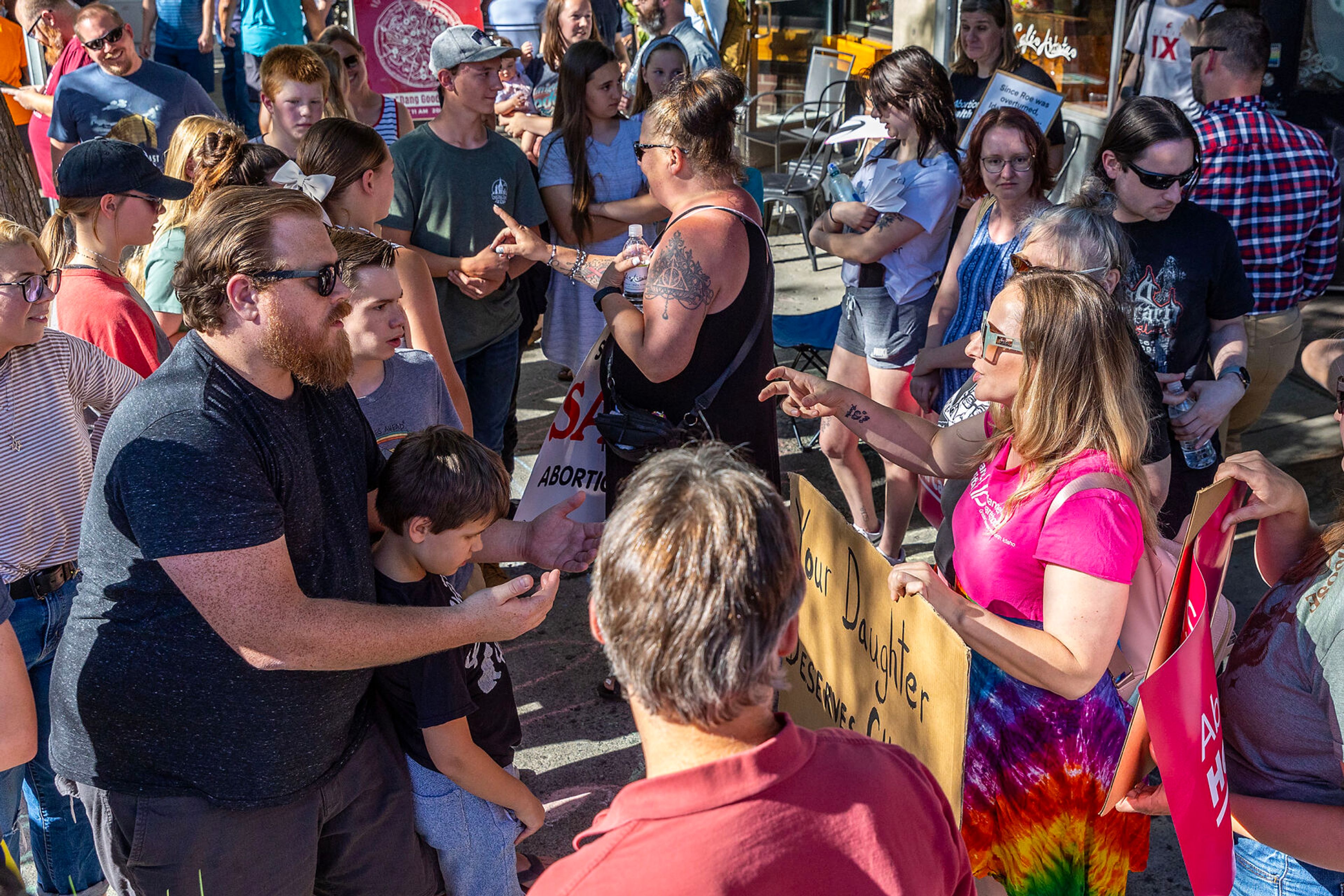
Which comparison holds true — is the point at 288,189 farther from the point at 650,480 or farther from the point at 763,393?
the point at 763,393

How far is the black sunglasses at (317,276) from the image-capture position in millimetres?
1919

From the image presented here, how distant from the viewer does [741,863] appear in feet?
3.97

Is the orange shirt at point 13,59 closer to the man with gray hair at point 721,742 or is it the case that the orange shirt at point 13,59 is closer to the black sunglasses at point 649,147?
the black sunglasses at point 649,147

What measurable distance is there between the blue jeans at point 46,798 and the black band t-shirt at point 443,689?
0.86 m

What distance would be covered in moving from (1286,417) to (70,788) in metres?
5.66

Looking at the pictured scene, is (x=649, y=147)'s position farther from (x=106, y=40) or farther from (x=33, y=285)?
(x=106, y=40)

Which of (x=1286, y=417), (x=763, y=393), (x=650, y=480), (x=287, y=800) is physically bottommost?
(x=1286, y=417)

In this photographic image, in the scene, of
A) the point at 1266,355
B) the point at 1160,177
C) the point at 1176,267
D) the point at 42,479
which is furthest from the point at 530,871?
the point at 1266,355

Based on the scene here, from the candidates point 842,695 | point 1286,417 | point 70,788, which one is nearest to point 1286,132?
point 1286,417

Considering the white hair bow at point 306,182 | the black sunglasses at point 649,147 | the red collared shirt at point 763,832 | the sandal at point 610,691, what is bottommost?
the sandal at point 610,691

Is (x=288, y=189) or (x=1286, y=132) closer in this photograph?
(x=288, y=189)

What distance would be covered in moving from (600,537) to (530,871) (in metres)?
0.94

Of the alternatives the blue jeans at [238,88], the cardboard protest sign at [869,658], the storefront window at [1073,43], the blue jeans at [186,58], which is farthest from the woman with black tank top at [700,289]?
the blue jeans at [186,58]

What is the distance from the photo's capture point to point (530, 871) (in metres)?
2.93
